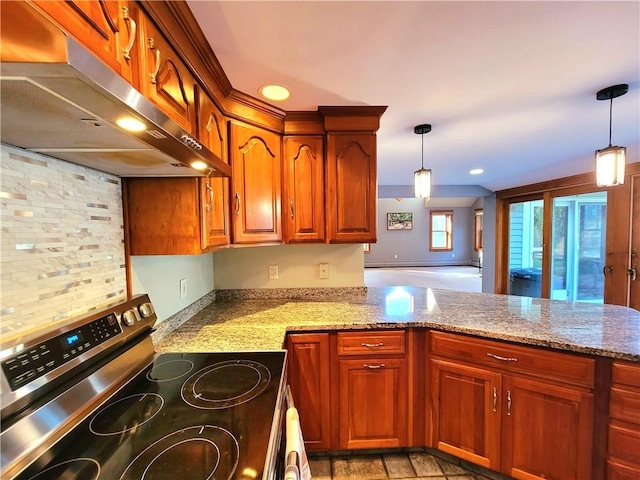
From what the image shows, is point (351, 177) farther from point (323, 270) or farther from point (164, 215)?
point (164, 215)

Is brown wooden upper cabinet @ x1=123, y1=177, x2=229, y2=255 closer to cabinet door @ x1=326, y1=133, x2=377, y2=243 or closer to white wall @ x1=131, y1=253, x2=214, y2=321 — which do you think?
white wall @ x1=131, y1=253, x2=214, y2=321

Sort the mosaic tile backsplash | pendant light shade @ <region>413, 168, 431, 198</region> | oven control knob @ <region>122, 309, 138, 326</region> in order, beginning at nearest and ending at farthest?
the mosaic tile backsplash
oven control knob @ <region>122, 309, 138, 326</region>
pendant light shade @ <region>413, 168, 431, 198</region>

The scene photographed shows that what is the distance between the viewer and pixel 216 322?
1726mm

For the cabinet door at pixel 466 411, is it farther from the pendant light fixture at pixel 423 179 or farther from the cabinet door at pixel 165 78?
the cabinet door at pixel 165 78

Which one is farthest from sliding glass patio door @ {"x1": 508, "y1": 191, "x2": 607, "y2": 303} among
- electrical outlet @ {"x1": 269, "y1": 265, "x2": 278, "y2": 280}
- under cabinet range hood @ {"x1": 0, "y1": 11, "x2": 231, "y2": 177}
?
under cabinet range hood @ {"x1": 0, "y1": 11, "x2": 231, "y2": 177}

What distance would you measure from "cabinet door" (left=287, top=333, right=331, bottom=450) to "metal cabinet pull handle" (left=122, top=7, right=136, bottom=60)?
1436 mm

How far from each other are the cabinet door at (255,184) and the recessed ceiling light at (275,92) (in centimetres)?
22

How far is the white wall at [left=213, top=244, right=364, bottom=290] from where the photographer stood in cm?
226

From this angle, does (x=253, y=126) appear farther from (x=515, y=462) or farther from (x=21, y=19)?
(x=515, y=462)

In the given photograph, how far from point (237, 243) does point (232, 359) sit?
687 mm

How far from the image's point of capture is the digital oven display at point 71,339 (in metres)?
0.84

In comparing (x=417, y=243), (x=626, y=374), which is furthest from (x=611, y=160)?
(x=417, y=243)

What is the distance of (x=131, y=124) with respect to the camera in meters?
0.66

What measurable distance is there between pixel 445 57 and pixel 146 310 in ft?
5.95
